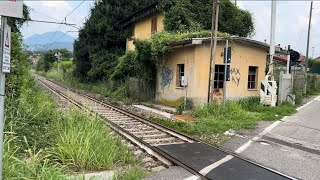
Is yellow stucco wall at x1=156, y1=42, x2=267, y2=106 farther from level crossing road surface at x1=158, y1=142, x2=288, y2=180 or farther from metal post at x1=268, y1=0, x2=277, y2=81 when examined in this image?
level crossing road surface at x1=158, y1=142, x2=288, y2=180

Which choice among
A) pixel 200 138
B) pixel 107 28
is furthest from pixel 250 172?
pixel 107 28

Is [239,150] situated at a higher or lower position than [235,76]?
lower

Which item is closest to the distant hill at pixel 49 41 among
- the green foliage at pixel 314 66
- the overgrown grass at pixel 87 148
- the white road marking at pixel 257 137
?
the overgrown grass at pixel 87 148

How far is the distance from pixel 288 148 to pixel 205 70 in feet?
28.3

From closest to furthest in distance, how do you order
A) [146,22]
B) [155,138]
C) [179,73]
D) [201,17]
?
1. [155,138]
2. [179,73]
3. [201,17]
4. [146,22]

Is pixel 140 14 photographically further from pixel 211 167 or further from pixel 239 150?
pixel 211 167

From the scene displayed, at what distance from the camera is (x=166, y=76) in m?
21.2

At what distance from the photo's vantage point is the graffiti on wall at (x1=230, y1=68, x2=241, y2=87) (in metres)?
18.6

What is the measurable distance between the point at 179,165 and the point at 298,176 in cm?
246

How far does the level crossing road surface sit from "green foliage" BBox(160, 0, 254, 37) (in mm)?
16022

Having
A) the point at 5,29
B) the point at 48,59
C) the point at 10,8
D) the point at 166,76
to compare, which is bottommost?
the point at 166,76

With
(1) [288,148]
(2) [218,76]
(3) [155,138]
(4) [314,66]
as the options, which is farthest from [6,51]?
(4) [314,66]

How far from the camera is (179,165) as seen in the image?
7668mm

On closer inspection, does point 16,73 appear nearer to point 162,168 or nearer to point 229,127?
point 162,168
